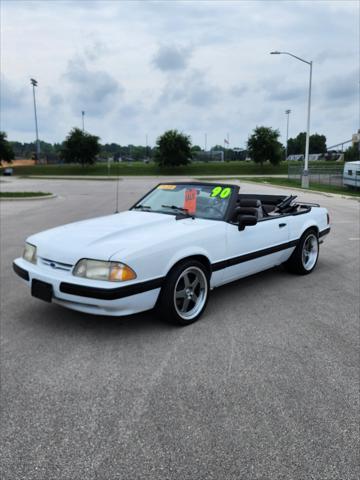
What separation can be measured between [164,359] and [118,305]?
609mm

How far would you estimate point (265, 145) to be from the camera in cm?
5366

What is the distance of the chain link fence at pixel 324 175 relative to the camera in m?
29.3

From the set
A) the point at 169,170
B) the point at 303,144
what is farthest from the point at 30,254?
the point at 303,144

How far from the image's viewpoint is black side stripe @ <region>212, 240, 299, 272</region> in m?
4.31

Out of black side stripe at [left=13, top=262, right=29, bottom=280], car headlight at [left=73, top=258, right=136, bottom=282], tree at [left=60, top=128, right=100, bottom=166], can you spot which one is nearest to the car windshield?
car headlight at [left=73, top=258, right=136, bottom=282]

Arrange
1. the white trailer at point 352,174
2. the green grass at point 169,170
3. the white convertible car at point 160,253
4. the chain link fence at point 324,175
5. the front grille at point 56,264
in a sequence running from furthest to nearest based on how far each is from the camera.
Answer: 1. the green grass at point 169,170
2. the chain link fence at point 324,175
3. the white trailer at point 352,174
4. the front grille at point 56,264
5. the white convertible car at point 160,253

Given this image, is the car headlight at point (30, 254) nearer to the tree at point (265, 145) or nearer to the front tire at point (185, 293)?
the front tire at point (185, 293)

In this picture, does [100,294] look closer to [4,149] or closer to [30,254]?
[30,254]

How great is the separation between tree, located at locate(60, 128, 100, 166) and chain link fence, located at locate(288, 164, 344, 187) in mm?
32226

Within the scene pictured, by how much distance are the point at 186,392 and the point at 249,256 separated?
7.12 feet

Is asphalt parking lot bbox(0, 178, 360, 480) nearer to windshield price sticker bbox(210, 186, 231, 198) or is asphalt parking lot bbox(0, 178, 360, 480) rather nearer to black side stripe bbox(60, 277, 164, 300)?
black side stripe bbox(60, 277, 164, 300)

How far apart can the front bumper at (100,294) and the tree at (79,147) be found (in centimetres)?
5625

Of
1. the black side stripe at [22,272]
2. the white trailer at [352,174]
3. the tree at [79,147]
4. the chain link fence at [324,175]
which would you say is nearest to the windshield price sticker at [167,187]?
the black side stripe at [22,272]

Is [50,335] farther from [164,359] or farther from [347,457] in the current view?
[347,457]
